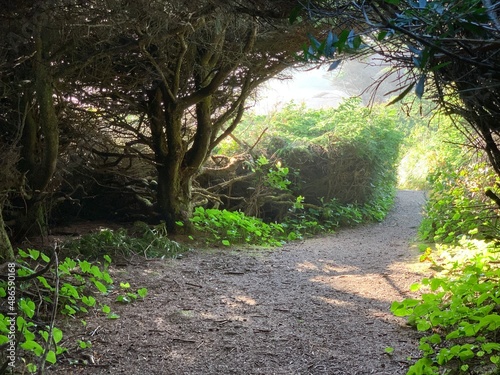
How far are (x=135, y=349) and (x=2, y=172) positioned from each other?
265 cm

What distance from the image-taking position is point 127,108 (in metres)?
6.88

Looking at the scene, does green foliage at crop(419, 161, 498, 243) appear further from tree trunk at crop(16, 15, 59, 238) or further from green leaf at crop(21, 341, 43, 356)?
tree trunk at crop(16, 15, 59, 238)

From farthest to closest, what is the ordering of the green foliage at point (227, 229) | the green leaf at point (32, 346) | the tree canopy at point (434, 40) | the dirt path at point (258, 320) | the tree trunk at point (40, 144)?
the green foliage at point (227, 229) → the tree trunk at point (40, 144) → the dirt path at point (258, 320) → the green leaf at point (32, 346) → the tree canopy at point (434, 40)

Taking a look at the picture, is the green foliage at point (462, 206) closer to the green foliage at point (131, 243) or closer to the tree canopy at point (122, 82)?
the tree canopy at point (122, 82)

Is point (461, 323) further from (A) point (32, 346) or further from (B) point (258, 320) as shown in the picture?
(A) point (32, 346)

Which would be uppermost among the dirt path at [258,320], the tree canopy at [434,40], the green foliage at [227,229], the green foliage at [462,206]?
the tree canopy at [434,40]

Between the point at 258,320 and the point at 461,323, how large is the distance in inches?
63.7

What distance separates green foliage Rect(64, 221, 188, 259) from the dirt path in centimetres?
31

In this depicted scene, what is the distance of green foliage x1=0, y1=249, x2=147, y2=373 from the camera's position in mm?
2684

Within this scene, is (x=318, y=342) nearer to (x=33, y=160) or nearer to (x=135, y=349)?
(x=135, y=349)

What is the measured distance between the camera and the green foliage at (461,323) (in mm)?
2729

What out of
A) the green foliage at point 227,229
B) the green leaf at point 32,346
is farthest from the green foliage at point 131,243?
the green leaf at point 32,346

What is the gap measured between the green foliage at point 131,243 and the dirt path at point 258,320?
309mm

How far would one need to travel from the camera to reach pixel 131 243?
5984mm
